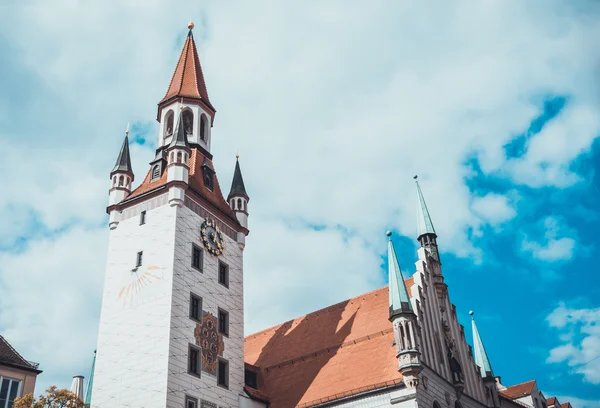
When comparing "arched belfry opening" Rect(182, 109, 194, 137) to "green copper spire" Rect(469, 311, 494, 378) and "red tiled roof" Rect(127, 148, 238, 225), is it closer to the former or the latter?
"red tiled roof" Rect(127, 148, 238, 225)

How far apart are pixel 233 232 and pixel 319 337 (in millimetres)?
8171

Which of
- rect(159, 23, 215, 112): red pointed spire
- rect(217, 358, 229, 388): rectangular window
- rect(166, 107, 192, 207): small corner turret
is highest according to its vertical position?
rect(159, 23, 215, 112): red pointed spire

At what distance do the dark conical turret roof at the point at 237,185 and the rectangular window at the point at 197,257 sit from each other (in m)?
7.15

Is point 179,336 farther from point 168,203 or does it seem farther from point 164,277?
point 168,203

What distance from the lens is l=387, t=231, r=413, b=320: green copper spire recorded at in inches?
1257

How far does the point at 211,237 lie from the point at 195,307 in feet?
15.2

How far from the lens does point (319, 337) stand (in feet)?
128

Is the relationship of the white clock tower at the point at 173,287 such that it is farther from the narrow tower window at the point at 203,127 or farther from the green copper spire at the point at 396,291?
the green copper spire at the point at 396,291

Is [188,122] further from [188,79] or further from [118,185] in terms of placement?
[118,185]

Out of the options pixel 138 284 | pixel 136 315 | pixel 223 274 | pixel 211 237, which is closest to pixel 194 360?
pixel 136 315

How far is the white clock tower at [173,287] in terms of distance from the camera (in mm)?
31484

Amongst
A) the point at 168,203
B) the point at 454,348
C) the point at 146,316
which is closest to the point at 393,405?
the point at 454,348

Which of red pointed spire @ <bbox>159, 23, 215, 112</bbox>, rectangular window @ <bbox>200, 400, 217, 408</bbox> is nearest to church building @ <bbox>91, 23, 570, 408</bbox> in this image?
rectangular window @ <bbox>200, 400, 217, 408</bbox>

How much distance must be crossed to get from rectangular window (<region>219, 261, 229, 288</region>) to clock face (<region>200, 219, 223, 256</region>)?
781 mm
